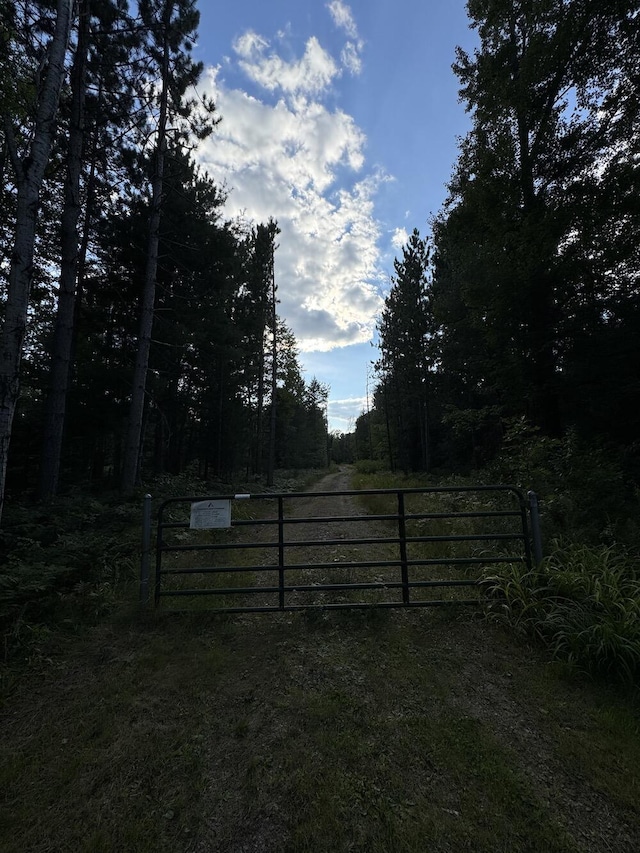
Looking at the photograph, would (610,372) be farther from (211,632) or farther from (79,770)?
(79,770)

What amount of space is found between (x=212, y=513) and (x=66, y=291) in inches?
328

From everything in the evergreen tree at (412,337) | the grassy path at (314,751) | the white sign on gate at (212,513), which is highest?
the evergreen tree at (412,337)

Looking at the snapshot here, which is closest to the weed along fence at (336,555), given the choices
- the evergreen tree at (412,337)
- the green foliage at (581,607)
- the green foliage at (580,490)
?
the green foliage at (581,607)

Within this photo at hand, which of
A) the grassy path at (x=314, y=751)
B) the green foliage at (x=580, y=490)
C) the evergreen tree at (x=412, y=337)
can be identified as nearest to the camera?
the grassy path at (x=314, y=751)

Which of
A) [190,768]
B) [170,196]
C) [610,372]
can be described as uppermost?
[170,196]

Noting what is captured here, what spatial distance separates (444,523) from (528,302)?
607cm

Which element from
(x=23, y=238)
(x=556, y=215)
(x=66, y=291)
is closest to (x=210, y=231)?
(x=66, y=291)

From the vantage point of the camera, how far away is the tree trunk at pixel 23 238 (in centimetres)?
399

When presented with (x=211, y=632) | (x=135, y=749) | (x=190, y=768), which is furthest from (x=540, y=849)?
(x=211, y=632)

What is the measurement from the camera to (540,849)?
62.4 inches

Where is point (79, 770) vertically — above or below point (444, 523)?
below

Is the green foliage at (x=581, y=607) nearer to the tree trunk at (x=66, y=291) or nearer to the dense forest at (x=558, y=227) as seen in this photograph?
the dense forest at (x=558, y=227)

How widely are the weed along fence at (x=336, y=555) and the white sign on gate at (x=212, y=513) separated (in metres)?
0.01

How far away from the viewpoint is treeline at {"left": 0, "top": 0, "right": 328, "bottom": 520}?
4.78 m
